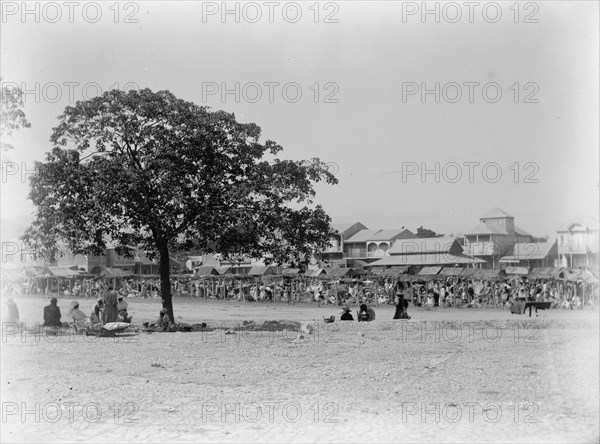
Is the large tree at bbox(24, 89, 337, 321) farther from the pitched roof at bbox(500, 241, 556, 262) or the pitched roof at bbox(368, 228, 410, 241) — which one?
the pitched roof at bbox(368, 228, 410, 241)

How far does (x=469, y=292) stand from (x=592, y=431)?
3400 centimetres

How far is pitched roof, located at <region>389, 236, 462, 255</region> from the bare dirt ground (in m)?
46.8

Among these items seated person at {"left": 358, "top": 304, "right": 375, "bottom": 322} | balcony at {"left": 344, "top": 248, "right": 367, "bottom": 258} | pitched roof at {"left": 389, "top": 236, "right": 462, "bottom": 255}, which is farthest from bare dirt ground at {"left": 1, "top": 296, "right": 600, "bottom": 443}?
balcony at {"left": 344, "top": 248, "right": 367, "bottom": 258}

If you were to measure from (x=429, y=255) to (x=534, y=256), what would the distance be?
11.3 m

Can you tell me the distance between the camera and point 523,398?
11273mm

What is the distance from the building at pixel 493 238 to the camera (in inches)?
2891

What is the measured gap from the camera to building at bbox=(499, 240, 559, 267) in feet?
233

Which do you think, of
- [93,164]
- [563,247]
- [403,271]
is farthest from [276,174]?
[563,247]

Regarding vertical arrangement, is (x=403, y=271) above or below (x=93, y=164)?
below

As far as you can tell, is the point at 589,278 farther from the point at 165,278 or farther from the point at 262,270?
the point at 262,270

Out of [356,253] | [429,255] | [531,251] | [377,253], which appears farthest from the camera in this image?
[356,253]

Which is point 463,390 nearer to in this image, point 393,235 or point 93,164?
point 93,164

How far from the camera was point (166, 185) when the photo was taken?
2216 cm

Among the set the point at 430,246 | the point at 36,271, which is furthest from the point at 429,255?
the point at 36,271
